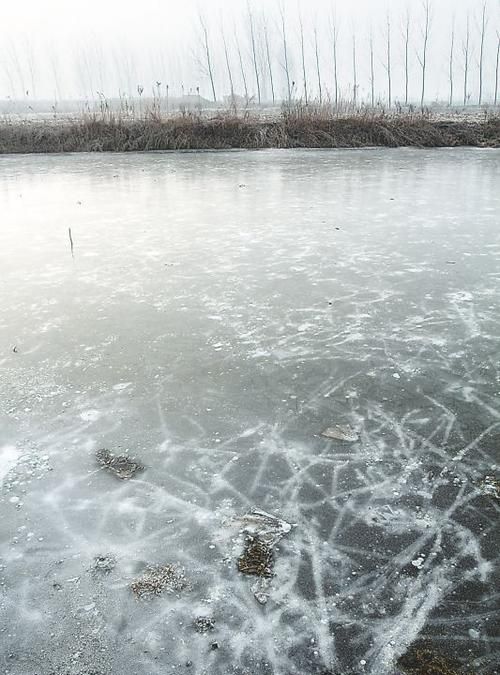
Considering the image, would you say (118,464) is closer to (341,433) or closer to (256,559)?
(256,559)

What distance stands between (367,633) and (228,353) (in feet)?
6.57

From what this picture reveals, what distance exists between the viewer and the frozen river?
5.32 feet

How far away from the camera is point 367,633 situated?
1.60 metres

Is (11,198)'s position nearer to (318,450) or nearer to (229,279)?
(229,279)

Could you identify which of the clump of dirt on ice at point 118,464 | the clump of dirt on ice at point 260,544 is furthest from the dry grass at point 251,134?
the clump of dirt on ice at point 260,544

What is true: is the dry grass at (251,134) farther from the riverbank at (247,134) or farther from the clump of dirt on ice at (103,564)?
the clump of dirt on ice at (103,564)

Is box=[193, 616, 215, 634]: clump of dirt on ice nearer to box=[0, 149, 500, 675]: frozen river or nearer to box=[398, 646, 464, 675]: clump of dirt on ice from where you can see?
box=[0, 149, 500, 675]: frozen river

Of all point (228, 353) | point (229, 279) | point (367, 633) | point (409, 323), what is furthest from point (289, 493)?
point (229, 279)

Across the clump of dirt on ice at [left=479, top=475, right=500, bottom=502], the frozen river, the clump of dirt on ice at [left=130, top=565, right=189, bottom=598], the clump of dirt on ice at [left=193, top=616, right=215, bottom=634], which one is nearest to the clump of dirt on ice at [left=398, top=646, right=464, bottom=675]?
the frozen river

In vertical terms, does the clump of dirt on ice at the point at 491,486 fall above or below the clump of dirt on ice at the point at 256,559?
below

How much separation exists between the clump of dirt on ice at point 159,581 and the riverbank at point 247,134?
16775 mm

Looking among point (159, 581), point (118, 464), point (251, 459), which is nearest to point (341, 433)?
point (251, 459)

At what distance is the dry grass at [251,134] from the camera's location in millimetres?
17125

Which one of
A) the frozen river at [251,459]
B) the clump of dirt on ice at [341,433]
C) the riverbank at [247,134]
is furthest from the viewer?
the riverbank at [247,134]
